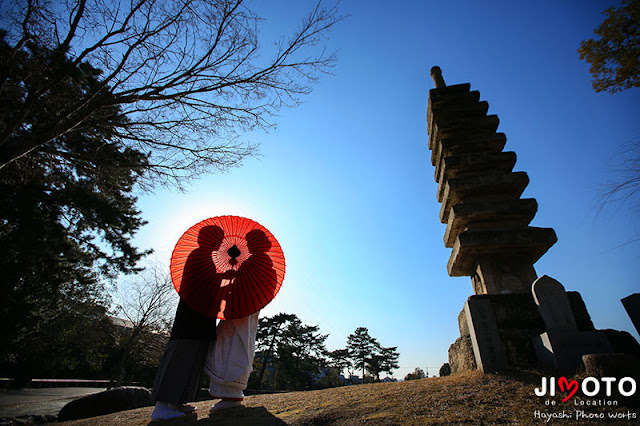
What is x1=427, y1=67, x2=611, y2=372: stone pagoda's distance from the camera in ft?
11.5

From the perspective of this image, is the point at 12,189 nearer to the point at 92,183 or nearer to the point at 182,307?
the point at 92,183

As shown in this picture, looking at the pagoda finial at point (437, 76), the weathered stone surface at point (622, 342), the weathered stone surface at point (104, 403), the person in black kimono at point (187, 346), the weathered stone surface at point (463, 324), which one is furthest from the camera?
the pagoda finial at point (437, 76)

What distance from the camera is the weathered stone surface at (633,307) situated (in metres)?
3.45

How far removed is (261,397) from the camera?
13.3ft

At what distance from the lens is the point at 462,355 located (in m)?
4.20

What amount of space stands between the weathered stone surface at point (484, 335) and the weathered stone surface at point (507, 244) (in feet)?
4.42

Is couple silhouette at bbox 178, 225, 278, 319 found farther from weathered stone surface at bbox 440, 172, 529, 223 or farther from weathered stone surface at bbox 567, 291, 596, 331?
weathered stone surface at bbox 440, 172, 529, 223

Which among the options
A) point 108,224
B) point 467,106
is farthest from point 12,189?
point 467,106

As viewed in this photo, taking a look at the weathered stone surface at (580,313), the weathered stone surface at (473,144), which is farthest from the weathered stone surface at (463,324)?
the weathered stone surface at (473,144)

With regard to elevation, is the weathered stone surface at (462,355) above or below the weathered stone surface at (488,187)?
below

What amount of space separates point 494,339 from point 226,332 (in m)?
3.31

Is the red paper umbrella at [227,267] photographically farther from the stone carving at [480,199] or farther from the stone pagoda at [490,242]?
the stone carving at [480,199]

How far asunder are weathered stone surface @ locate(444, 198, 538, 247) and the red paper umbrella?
3.85 meters

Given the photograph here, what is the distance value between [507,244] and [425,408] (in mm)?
3547
